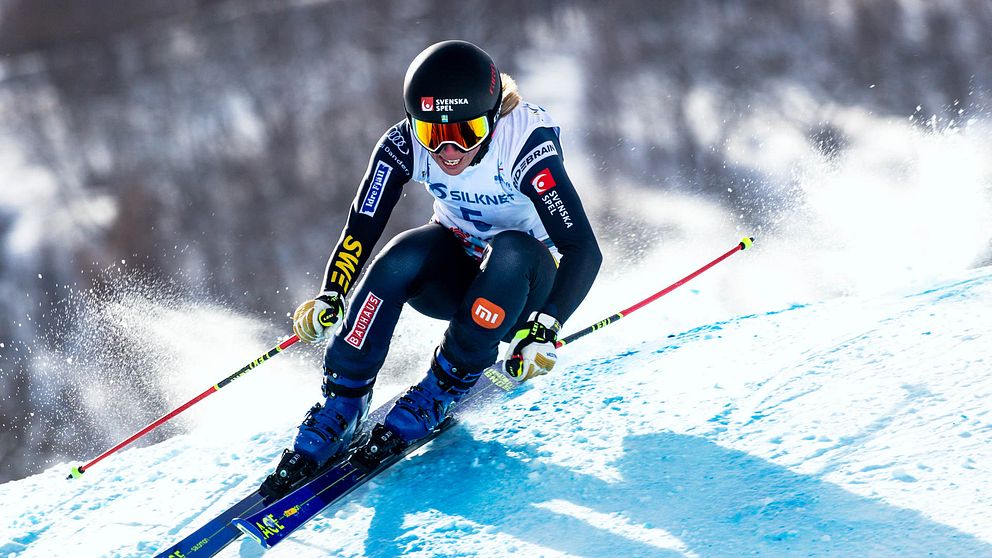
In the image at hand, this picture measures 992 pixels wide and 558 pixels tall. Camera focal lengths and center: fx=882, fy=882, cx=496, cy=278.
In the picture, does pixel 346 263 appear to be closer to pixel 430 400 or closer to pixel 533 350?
pixel 430 400

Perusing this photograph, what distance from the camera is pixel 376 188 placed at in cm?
277

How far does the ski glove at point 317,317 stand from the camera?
2639 mm

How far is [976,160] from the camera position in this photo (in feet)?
16.4

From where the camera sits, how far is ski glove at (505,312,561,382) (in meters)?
2.46

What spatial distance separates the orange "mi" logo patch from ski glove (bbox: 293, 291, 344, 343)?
457 millimetres

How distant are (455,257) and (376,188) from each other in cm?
33

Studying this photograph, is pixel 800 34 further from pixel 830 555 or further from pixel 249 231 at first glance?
pixel 830 555

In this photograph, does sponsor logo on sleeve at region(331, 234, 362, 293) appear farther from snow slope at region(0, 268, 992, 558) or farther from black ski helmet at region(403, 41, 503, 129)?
snow slope at region(0, 268, 992, 558)

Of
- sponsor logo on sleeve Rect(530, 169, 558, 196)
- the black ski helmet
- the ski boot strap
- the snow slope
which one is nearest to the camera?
the snow slope

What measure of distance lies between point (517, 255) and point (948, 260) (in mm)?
2747

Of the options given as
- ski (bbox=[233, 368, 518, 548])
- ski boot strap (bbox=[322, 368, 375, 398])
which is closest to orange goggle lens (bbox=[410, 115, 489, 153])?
ski boot strap (bbox=[322, 368, 375, 398])

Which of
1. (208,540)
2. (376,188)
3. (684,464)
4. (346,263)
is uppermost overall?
(376,188)

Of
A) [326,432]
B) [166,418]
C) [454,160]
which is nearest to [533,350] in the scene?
[454,160]

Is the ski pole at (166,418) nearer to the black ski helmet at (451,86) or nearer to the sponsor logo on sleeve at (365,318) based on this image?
the sponsor logo on sleeve at (365,318)
